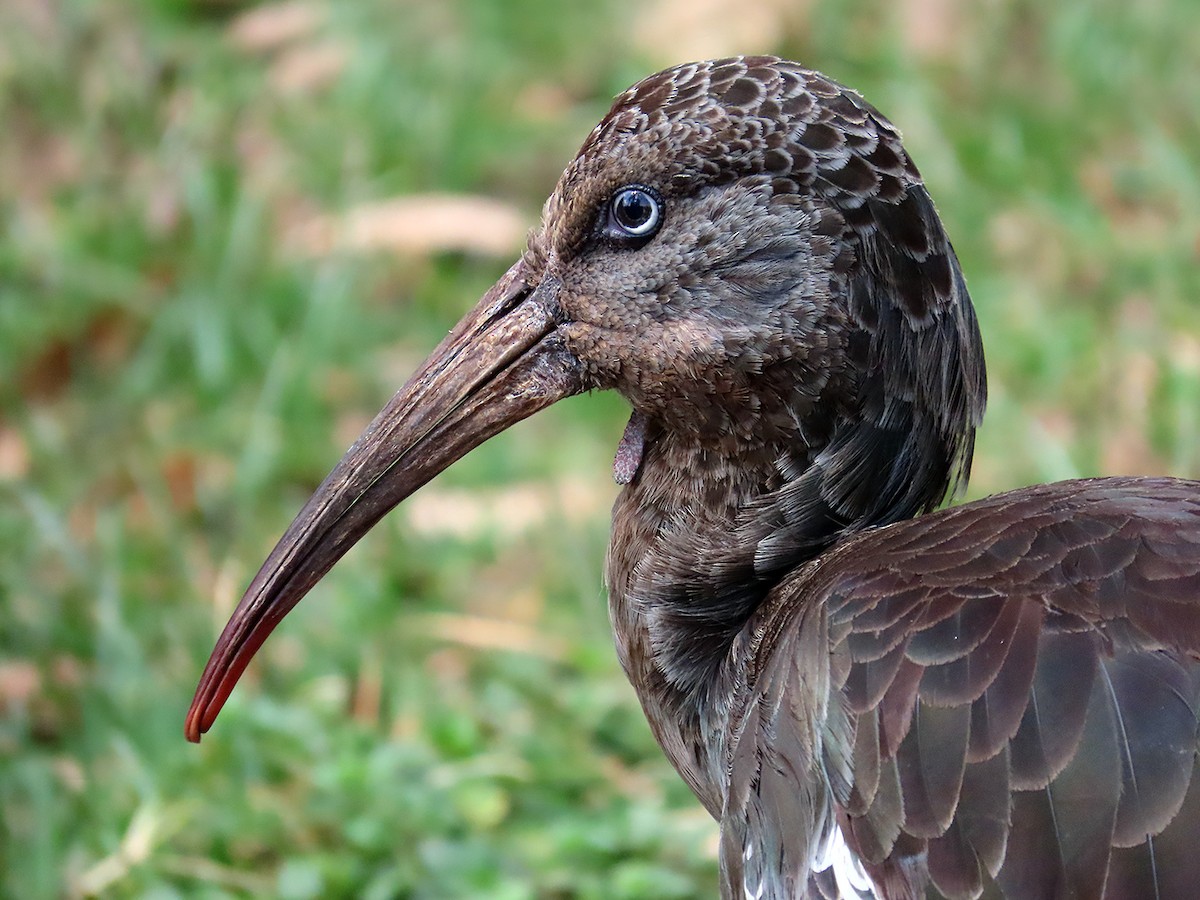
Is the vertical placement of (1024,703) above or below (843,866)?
above

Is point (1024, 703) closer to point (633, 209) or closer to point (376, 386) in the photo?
point (633, 209)

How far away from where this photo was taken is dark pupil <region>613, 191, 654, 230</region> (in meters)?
2.53

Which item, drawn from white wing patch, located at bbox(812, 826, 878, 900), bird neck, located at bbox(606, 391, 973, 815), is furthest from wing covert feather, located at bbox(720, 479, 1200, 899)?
bird neck, located at bbox(606, 391, 973, 815)

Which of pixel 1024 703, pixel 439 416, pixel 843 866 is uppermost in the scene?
pixel 439 416

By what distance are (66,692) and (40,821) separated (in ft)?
1.43

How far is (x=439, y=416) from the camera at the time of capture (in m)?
2.71

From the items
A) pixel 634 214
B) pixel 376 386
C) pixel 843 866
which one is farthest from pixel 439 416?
pixel 376 386

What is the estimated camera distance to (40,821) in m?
3.49

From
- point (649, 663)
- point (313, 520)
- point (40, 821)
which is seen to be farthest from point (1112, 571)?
point (40, 821)

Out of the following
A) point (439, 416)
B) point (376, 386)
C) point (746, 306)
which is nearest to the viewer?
point (746, 306)

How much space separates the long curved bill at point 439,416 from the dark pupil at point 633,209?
18cm

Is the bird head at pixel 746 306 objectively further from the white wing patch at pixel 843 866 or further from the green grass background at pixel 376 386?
the green grass background at pixel 376 386

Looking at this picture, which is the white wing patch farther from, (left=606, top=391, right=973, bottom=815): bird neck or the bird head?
the bird head

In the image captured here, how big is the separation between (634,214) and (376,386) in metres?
2.77
